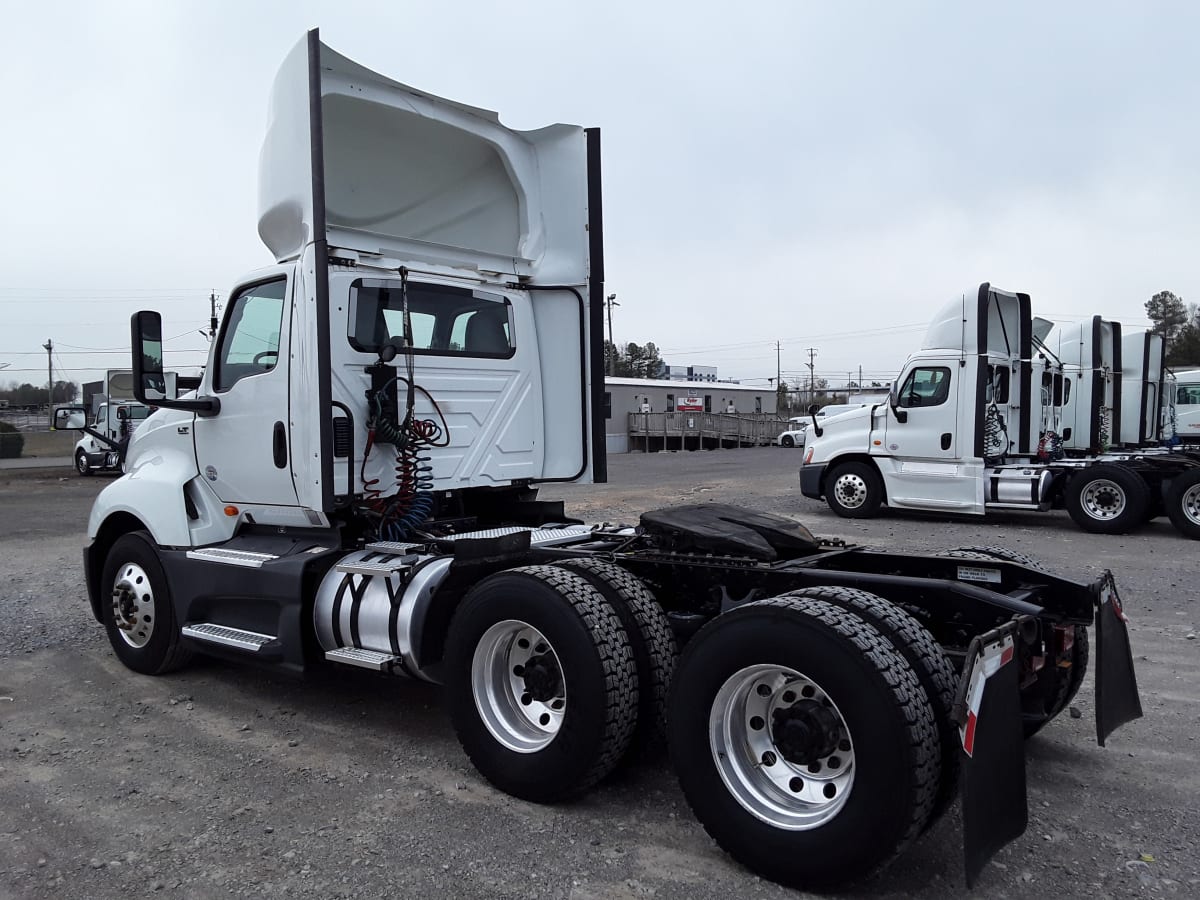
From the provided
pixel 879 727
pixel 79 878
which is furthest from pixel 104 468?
pixel 879 727

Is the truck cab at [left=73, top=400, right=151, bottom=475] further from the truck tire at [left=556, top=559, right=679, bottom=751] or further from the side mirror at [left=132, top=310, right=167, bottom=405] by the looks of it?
the truck tire at [left=556, top=559, right=679, bottom=751]

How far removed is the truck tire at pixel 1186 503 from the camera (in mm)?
11875

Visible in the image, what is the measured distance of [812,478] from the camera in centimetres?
1512

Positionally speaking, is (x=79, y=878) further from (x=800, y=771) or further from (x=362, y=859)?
(x=800, y=771)

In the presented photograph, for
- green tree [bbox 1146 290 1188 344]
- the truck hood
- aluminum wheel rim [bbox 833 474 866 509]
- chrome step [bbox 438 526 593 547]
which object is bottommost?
aluminum wheel rim [bbox 833 474 866 509]

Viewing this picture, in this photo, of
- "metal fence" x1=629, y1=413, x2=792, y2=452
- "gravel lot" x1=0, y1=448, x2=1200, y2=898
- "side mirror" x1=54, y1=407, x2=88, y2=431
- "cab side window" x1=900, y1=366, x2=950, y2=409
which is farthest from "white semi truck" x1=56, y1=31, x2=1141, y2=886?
"metal fence" x1=629, y1=413, x2=792, y2=452

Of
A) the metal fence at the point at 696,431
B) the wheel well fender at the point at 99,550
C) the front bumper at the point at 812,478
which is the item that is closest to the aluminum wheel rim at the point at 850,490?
the front bumper at the point at 812,478

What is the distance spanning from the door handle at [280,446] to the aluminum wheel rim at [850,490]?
36.2 ft

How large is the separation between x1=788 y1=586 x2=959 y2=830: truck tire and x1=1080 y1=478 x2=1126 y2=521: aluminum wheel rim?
10.9m

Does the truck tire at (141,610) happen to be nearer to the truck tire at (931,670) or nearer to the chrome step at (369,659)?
the chrome step at (369,659)

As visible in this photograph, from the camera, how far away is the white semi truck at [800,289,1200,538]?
12.5m

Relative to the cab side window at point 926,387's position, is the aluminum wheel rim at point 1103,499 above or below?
below

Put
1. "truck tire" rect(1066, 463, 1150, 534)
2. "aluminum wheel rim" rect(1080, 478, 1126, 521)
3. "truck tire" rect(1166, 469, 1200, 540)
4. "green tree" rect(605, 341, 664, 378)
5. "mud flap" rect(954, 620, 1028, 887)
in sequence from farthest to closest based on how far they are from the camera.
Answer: "green tree" rect(605, 341, 664, 378)
"aluminum wheel rim" rect(1080, 478, 1126, 521)
"truck tire" rect(1066, 463, 1150, 534)
"truck tire" rect(1166, 469, 1200, 540)
"mud flap" rect(954, 620, 1028, 887)

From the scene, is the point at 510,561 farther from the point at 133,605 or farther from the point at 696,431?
the point at 696,431
